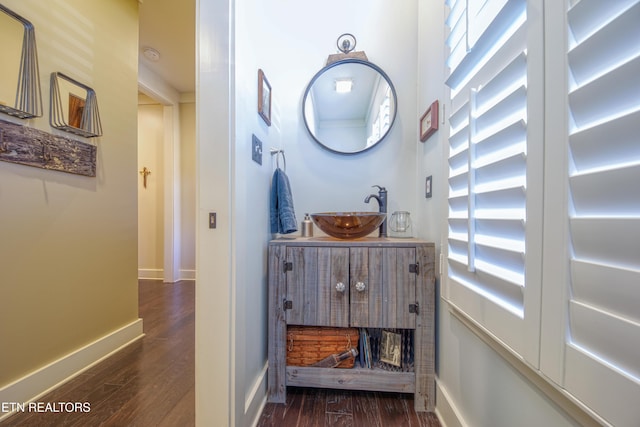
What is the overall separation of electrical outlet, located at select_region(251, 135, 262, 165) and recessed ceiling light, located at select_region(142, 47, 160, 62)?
8.54 ft

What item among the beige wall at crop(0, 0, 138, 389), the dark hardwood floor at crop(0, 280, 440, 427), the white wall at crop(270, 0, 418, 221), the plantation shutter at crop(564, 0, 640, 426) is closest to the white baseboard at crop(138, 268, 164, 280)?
the beige wall at crop(0, 0, 138, 389)

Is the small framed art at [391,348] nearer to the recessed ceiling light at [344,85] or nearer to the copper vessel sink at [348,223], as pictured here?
the copper vessel sink at [348,223]

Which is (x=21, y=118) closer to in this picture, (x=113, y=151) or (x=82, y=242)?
(x=113, y=151)

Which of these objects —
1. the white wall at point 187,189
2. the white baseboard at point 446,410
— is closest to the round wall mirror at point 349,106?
the white baseboard at point 446,410

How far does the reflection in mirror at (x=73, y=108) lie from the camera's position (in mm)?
1473

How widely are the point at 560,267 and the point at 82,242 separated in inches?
94.5

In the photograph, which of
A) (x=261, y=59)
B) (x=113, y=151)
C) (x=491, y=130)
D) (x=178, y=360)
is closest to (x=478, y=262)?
(x=491, y=130)

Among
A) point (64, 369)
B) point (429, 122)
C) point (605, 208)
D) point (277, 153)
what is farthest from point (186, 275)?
point (605, 208)

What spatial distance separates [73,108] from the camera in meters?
1.56

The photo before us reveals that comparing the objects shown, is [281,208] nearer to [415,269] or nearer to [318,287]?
[318,287]

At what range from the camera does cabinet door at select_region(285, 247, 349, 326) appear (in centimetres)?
129

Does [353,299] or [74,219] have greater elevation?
[74,219]

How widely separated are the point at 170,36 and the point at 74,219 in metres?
2.14

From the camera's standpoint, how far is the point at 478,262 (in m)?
0.82
